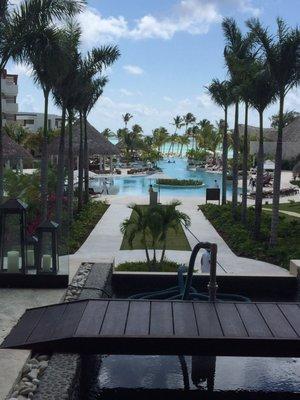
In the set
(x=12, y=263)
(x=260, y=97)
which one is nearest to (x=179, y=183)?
(x=260, y=97)

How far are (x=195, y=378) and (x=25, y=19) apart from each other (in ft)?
35.4

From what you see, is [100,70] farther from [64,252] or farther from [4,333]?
[4,333]

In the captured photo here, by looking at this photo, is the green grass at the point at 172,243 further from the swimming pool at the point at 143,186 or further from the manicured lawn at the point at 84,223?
the swimming pool at the point at 143,186

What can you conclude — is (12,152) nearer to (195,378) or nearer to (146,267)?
(146,267)

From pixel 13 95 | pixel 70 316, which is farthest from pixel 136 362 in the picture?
pixel 13 95

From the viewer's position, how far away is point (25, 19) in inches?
579

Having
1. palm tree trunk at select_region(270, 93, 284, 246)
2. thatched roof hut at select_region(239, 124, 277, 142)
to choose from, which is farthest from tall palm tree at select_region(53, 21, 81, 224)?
thatched roof hut at select_region(239, 124, 277, 142)

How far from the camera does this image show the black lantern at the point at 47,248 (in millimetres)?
10477

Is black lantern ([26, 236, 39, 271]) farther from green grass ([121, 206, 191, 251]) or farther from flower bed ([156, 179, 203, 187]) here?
flower bed ([156, 179, 203, 187])

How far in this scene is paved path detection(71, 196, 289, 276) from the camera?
48.1ft

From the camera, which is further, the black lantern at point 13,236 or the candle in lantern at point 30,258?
the candle in lantern at point 30,258

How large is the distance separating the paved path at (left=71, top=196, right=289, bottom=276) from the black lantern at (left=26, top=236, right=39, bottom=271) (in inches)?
78.6

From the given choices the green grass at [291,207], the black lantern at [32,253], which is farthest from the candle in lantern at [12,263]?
the green grass at [291,207]

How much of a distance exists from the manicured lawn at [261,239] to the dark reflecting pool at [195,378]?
Answer: 679 centimetres
